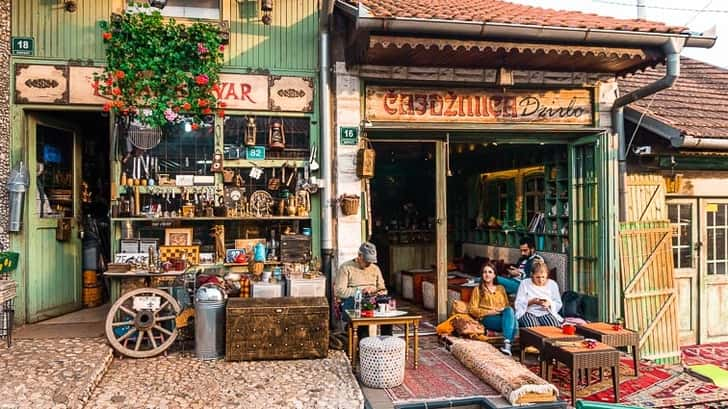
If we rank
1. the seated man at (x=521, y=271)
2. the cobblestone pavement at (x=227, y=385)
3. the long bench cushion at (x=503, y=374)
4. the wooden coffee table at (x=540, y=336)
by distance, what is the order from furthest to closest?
the seated man at (x=521, y=271) < the wooden coffee table at (x=540, y=336) < the long bench cushion at (x=503, y=374) < the cobblestone pavement at (x=227, y=385)

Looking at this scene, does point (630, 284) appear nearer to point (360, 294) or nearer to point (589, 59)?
point (589, 59)

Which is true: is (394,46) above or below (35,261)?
above

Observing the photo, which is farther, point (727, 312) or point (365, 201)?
point (727, 312)

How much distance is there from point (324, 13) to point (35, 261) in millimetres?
4692

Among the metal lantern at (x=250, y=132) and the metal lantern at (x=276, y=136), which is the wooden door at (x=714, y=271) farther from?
the metal lantern at (x=250, y=132)

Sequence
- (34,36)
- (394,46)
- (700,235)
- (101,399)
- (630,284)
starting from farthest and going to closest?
(700,235), (630,284), (34,36), (394,46), (101,399)

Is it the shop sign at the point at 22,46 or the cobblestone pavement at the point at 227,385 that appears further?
the shop sign at the point at 22,46

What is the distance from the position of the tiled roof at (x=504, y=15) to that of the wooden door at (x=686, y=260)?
9.83 feet

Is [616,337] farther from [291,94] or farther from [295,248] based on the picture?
[291,94]

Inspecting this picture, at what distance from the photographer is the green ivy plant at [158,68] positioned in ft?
20.6

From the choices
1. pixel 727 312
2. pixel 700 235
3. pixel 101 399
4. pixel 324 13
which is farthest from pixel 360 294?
pixel 727 312

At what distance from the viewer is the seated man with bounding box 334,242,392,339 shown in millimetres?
6246

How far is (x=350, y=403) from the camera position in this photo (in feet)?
15.0

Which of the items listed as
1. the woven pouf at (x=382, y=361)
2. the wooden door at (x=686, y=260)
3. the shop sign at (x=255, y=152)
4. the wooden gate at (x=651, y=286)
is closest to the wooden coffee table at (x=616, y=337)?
the wooden gate at (x=651, y=286)
